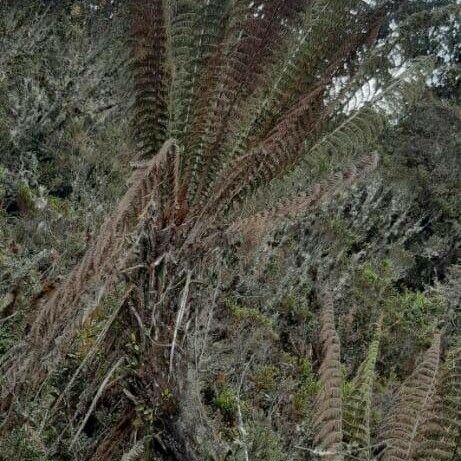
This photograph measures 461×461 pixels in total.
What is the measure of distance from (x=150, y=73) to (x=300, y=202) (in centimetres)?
60

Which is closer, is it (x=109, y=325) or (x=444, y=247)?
(x=109, y=325)

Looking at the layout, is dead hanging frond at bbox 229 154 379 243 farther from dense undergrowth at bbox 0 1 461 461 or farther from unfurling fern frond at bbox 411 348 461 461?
unfurling fern frond at bbox 411 348 461 461

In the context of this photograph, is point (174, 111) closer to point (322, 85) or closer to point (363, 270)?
point (322, 85)

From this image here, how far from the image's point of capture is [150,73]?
6.04ft

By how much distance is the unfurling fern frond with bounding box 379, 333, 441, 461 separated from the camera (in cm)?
129

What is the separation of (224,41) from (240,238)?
0.60 meters

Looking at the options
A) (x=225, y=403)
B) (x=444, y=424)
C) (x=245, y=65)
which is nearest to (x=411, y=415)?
(x=444, y=424)

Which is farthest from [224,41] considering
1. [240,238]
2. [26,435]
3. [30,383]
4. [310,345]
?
[310,345]

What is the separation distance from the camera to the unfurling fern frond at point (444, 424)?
1246 mm

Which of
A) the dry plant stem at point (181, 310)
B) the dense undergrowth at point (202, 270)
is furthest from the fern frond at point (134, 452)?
the dry plant stem at point (181, 310)

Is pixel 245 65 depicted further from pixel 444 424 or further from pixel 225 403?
pixel 225 403

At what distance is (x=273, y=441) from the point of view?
231 cm

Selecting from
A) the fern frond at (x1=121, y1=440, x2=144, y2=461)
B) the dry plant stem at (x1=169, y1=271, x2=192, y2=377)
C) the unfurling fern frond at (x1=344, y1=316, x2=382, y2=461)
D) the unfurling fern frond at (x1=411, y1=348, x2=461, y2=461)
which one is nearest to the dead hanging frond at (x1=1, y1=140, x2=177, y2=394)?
the dry plant stem at (x1=169, y1=271, x2=192, y2=377)

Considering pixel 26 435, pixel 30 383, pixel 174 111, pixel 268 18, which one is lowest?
pixel 26 435
